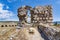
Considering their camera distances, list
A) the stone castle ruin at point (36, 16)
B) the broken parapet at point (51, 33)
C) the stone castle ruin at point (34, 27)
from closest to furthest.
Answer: the broken parapet at point (51, 33), the stone castle ruin at point (34, 27), the stone castle ruin at point (36, 16)

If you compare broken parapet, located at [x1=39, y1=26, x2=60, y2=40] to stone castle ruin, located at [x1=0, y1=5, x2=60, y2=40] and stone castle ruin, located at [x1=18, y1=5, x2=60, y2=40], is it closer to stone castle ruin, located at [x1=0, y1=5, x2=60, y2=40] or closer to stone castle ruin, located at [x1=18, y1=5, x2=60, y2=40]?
stone castle ruin, located at [x1=0, y1=5, x2=60, y2=40]

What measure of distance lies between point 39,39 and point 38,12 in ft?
28.2

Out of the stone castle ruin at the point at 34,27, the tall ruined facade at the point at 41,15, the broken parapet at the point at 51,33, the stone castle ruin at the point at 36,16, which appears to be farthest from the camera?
the tall ruined facade at the point at 41,15

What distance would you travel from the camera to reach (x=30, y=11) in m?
35.1

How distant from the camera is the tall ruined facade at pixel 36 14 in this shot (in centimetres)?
3338

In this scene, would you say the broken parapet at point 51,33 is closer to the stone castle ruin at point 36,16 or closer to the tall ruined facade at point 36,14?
the stone castle ruin at point 36,16

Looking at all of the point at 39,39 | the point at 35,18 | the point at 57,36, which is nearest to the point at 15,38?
the point at 39,39

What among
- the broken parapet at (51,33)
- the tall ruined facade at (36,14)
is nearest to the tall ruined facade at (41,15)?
the tall ruined facade at (36,14)

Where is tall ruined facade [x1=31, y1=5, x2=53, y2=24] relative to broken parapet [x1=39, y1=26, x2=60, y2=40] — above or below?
above

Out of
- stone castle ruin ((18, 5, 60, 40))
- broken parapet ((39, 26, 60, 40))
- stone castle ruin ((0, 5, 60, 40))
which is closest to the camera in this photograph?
broken parapet ((39, 26, 60, 40))

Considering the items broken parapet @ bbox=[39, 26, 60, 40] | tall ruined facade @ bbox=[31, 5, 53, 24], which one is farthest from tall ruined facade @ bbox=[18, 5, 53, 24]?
broken parapet @ bbox=[39, 26, 60, 40]

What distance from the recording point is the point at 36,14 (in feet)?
112

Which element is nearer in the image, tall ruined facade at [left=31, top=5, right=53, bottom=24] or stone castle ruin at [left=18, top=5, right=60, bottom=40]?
stone castle ruin at [left=18, top=5, right=60, bottom=40]

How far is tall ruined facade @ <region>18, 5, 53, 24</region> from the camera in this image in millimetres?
33375
